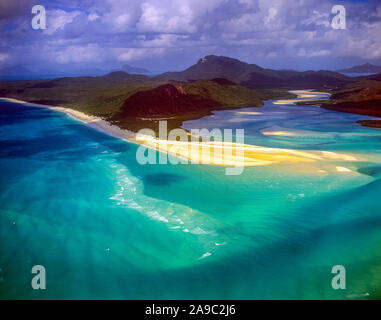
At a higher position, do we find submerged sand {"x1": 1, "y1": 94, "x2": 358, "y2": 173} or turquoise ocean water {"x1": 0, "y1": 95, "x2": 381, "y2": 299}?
submerged sand {"x1": 1, "y1": 94, "x2": 358, "y2": 173}

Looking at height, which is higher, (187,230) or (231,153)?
(231,153)

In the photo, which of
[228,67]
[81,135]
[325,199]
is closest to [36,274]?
[325,199]

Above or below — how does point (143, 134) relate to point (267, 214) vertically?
above

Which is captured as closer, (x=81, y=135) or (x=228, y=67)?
(x=81, y=135)

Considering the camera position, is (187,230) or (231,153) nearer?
(187,230)

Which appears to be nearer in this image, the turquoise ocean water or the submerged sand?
the turquoise ocean water

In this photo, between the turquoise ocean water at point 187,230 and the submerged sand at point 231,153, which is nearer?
the turquoise ocean water at point 187,230
